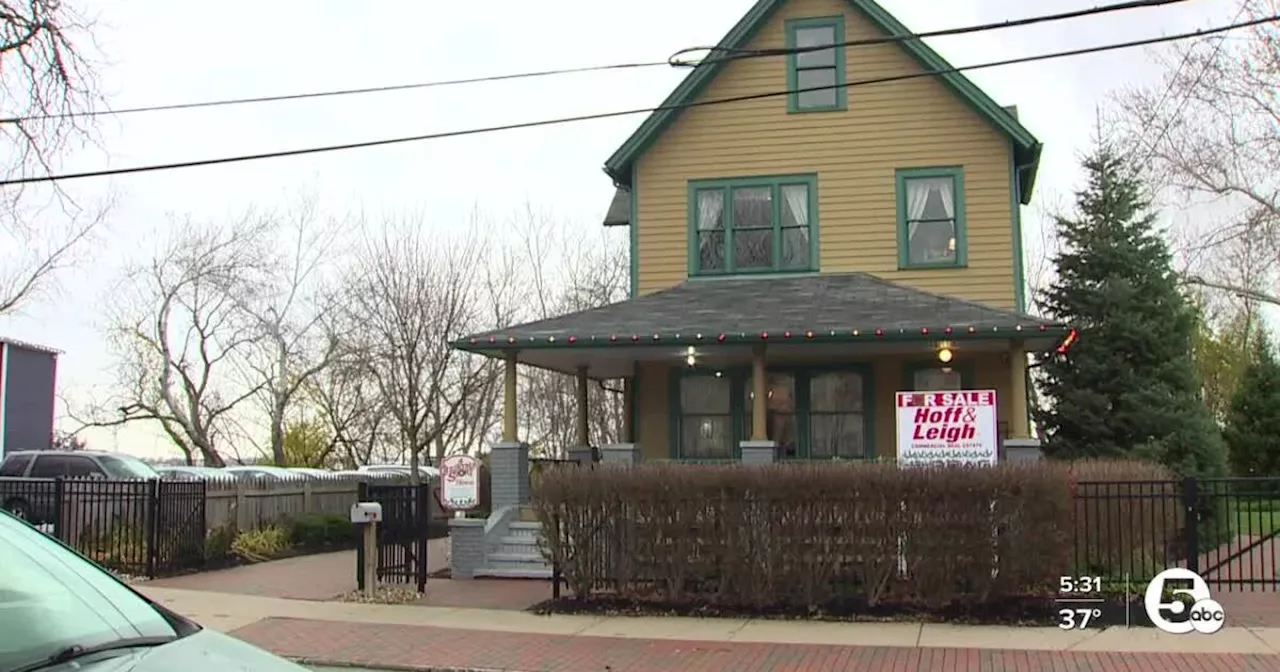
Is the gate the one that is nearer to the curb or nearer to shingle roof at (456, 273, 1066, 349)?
shingle roof at (456, 273, 1066, 349)

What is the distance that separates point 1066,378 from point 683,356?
26.0ft

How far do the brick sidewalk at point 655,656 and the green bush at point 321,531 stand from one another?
8.83 metres

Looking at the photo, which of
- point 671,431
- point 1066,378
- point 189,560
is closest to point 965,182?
point 1066,378

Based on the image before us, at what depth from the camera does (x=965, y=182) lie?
1931cm

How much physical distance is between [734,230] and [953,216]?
3.74 m

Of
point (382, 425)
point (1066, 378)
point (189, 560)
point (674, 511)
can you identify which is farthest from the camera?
point (382, 425)

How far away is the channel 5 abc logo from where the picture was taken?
11.1m

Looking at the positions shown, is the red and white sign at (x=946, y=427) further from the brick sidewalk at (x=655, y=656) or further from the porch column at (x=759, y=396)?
the porch column at (x=759, y=396)

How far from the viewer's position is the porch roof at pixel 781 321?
52.1 feet

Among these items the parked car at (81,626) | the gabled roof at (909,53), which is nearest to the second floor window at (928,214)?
the gabled roof at (909,53)

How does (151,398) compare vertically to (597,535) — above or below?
above

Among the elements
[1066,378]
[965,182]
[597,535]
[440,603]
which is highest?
[965,182]

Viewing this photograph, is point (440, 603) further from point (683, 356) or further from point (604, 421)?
point (604, 421)

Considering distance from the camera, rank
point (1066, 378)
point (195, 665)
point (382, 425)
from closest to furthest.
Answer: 1. point (195, 665)
2. point (1066, 378)
3. point (382, 425)
